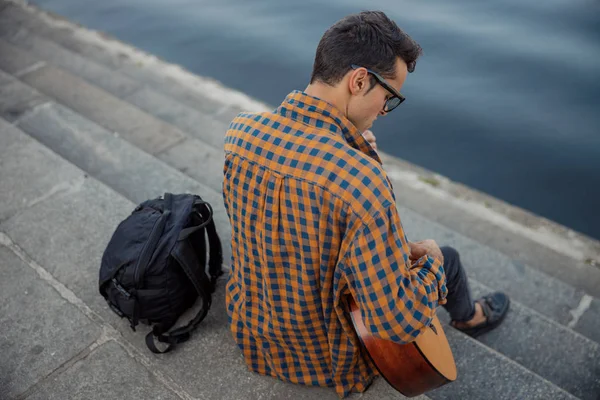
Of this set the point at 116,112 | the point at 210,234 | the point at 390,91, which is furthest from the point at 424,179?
the point at 390,91

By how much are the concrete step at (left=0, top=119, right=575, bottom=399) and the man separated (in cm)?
32

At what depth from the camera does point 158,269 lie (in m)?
2.04

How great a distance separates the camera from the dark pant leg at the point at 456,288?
2367 mm

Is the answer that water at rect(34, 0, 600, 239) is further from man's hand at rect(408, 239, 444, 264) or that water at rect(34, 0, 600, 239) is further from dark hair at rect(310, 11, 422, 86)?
dark hair at rect(310, 11, 422, 86)

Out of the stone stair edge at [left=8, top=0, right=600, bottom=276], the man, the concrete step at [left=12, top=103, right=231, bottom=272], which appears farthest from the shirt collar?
the stone stair edge at [left=8, top=0, right=600, bottom=276]

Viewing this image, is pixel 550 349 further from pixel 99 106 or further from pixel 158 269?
pixel 99 106

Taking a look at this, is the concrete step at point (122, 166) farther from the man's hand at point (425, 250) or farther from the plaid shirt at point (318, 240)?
the man's hand at point (425, 250)

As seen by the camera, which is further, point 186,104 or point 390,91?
point 186,104

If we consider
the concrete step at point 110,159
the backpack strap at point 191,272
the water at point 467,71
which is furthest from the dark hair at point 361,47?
the water at point 467,71

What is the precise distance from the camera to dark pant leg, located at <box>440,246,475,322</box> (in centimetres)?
237

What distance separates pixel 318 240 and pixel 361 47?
2.00 ft

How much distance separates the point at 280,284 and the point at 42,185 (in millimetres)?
1956

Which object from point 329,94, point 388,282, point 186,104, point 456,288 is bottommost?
point 186,104

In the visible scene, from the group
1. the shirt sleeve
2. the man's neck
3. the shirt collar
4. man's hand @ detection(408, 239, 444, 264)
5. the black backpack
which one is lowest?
the black backpack
